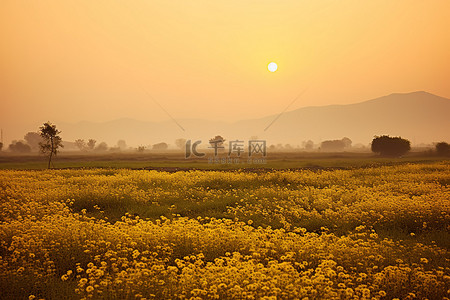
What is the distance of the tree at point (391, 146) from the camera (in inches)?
3413

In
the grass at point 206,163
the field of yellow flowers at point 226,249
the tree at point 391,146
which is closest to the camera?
the field of yellow flowers at point 226,249

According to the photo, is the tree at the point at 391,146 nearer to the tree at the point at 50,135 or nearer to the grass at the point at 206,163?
the grass at the point at 206,163

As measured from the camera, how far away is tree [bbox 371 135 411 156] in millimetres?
86688

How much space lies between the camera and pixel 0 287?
799cm

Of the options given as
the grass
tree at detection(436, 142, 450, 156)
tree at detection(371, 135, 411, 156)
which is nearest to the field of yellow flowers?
the grass

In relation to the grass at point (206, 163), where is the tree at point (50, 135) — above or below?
above

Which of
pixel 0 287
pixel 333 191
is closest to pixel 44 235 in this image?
pixel 0 287

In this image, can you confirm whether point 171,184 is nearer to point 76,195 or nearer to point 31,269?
point 76,195

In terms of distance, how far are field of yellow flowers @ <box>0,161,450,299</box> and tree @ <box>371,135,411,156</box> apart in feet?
237

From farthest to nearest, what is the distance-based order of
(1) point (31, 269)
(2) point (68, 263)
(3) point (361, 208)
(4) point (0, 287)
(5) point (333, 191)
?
(5) point (333, 191) < (3) point (361, 208) < (2) point (68, 263) < (1) point (31, 269) < (4) point (0, 287)

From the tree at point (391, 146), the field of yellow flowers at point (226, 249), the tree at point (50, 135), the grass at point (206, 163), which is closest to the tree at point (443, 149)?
the tree at point (391, 146)

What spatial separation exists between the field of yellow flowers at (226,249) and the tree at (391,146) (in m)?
72.3

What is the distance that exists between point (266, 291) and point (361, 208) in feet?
37.4

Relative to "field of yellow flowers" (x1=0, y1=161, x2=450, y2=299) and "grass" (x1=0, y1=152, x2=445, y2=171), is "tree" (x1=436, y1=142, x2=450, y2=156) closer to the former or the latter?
"grass" (x1=0, y1=152, x2=445, y2=171)
